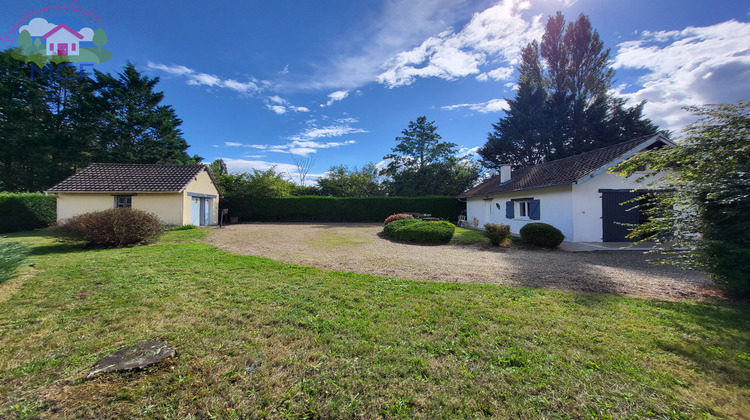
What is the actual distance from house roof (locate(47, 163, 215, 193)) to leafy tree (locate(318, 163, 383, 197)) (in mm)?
13138

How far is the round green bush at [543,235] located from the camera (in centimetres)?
965

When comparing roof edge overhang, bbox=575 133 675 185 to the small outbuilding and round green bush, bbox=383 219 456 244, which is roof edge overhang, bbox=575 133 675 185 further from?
the small outbuilding

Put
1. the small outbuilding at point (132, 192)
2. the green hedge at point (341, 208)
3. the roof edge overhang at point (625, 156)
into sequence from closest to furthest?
the roof edge overhang at point (625, 156)
the small outbuilding at point (132, 192)
the green hedge at point (341, 208)

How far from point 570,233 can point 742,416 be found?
1079 centimetres

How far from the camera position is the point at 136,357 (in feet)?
8.21

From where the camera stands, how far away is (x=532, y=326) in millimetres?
3244

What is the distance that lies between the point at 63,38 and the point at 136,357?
677 inches

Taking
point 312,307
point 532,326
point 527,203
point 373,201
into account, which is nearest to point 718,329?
point 532,326

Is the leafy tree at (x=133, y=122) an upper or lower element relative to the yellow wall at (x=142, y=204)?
upper

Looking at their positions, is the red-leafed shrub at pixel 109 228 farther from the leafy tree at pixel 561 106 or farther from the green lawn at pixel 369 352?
the leafy tree at pixel 561 106

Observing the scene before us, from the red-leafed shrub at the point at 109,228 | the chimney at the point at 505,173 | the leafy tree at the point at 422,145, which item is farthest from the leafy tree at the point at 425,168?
the red-leafed shrub at the point at 109,228

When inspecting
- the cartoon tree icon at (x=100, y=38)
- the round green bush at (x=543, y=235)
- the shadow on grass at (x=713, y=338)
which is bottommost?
the shadow on grass at (x=713, y=338)

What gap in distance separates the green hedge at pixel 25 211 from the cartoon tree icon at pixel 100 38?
1102cm

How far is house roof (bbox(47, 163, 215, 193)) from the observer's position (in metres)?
15.3
